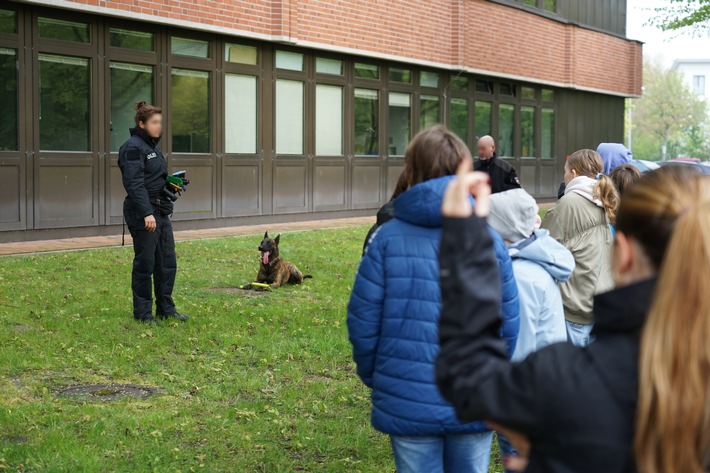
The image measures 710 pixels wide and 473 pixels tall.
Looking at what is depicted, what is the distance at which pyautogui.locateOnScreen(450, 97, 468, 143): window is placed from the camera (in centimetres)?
2723

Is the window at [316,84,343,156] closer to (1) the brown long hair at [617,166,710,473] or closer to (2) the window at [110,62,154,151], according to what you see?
(2) the window at [110,62,154,151]

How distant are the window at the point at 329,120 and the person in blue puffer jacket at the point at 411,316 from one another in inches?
736

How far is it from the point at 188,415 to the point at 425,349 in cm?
357

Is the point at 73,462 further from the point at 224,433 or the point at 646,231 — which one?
the point at 646,231

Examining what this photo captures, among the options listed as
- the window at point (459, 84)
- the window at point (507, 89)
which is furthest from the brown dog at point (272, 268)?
the window at point (507, 89)

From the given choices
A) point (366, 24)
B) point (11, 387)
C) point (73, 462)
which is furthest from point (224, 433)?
point (366, 24)

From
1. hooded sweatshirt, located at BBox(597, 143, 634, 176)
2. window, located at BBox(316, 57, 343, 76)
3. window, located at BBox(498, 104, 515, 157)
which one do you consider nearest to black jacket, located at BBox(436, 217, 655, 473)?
hooded sweatshirt, located at BBox(597, 143, 634, 176)

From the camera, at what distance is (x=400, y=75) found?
2492 centimetres

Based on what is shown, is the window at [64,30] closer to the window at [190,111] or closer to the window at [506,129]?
the window at [190,111]

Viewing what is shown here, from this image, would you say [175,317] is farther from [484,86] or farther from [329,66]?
[484,86]

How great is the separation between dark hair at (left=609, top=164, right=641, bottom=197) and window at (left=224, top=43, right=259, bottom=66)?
46.0ft

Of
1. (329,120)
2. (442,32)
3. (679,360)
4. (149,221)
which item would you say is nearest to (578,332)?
(679,360)

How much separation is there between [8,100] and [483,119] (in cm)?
1570

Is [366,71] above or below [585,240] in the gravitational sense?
above
